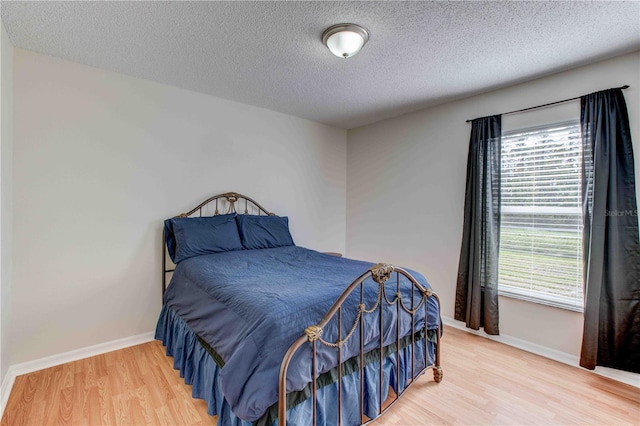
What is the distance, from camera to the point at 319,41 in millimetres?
2090

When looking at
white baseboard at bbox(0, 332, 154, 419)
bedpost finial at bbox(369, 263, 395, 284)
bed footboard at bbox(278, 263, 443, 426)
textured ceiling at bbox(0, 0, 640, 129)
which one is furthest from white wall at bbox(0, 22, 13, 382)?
bedpost finial at bbox(369, 263, 395, 284)

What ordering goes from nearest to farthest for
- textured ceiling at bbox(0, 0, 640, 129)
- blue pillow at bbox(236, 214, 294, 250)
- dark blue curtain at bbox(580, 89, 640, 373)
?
textured ceiling at bbox(0, 0, 640, 129), dark blue curtain at bbox(580, 89, 640, 373), blue pillow at bbox(236, 214, 294, 250)

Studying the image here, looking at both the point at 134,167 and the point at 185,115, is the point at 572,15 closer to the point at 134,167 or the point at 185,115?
the point at 185,115

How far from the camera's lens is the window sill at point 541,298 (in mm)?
2476

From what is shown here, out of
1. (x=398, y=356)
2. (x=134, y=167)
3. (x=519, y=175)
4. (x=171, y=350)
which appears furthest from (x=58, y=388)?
(x=519, y=175)

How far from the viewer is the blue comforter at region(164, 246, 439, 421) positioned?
1.37 metres

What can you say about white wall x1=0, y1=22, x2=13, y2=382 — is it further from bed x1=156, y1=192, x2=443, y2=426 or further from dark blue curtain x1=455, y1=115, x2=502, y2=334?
dark blue curtain x1=455, y1=115, x2=502, y2=334

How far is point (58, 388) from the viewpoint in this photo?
2.06 m

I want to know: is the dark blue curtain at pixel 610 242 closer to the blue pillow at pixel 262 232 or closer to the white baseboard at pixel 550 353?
the white baseboard at pixel 550 353

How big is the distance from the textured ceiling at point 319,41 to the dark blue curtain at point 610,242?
549 mm

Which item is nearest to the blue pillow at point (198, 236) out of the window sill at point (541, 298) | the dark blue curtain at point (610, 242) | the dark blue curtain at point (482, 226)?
the dark blue curtain at point (482, 226)

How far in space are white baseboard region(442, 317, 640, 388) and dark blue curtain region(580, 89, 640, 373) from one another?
0.29ft

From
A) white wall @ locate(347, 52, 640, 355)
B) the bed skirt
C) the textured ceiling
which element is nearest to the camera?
the bed skirt

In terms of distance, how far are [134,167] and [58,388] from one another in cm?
174
